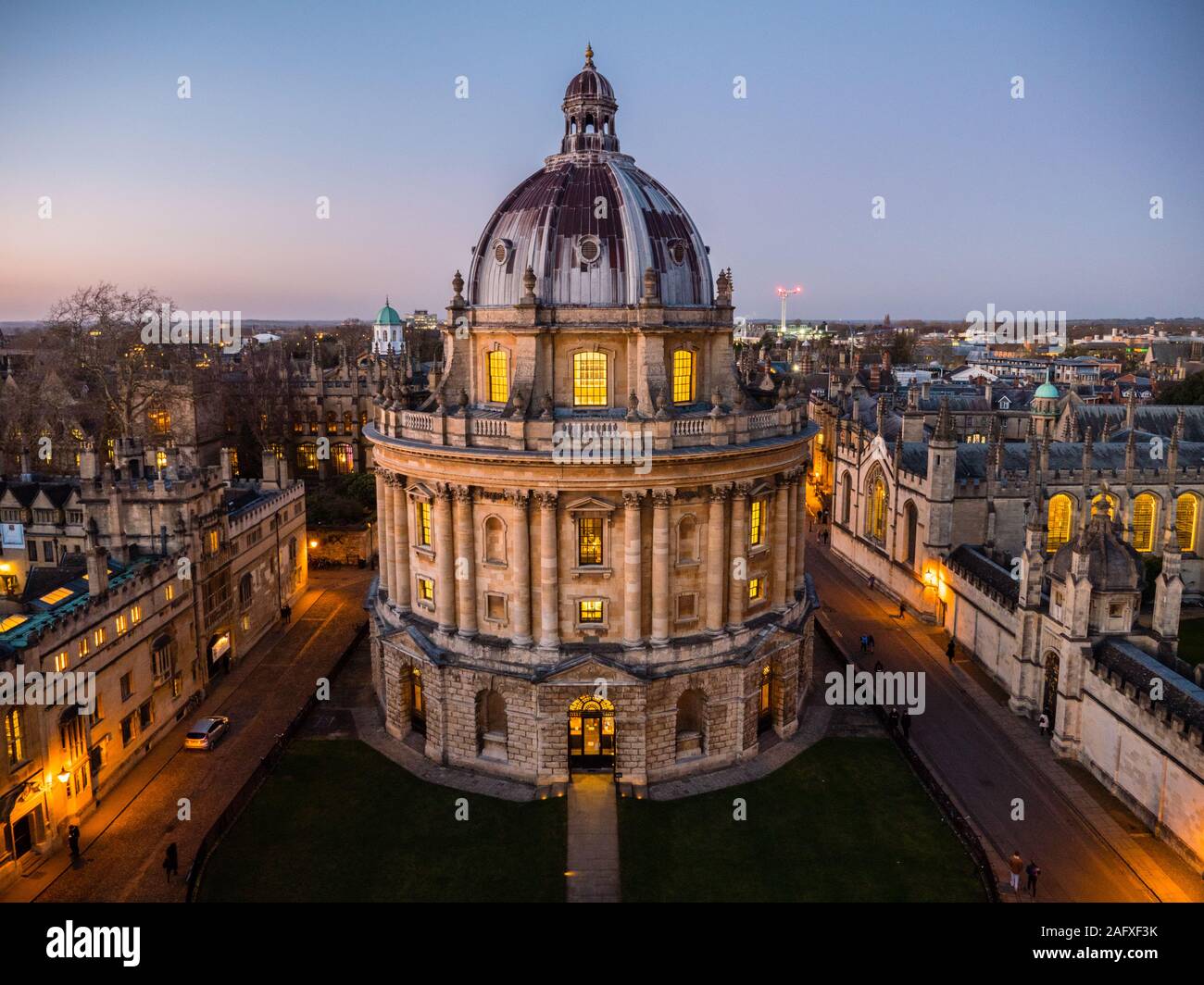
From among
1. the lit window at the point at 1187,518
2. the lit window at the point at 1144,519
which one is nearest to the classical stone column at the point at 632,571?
the lit window at the point at 1144,519

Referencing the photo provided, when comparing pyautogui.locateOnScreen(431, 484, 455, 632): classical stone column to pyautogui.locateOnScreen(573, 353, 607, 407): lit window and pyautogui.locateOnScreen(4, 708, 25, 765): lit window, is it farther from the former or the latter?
pyautogui.locateOnScreen(4, 708, 25, 765): lit window

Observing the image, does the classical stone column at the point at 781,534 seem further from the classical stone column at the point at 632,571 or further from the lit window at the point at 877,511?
the lit window at the point at 877,511

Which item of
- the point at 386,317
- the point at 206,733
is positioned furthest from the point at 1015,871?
the point at 386,317

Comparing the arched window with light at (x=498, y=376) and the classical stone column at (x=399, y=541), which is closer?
the arched window with light at (x=498, y=376)

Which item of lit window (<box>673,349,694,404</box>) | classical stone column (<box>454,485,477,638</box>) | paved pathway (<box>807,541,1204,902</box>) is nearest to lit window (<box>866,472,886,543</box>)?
paved pathway (<box>807,541,1204,902</box>)

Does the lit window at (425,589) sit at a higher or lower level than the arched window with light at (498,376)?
lower

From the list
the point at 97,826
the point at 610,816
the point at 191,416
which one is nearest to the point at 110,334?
the point at 191,416

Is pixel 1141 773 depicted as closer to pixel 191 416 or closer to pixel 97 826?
pixel 97 826

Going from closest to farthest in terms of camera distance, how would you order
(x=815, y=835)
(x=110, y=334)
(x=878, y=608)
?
(x=815, y=835)
(x=878, y=608)
(x=110, y=334)
